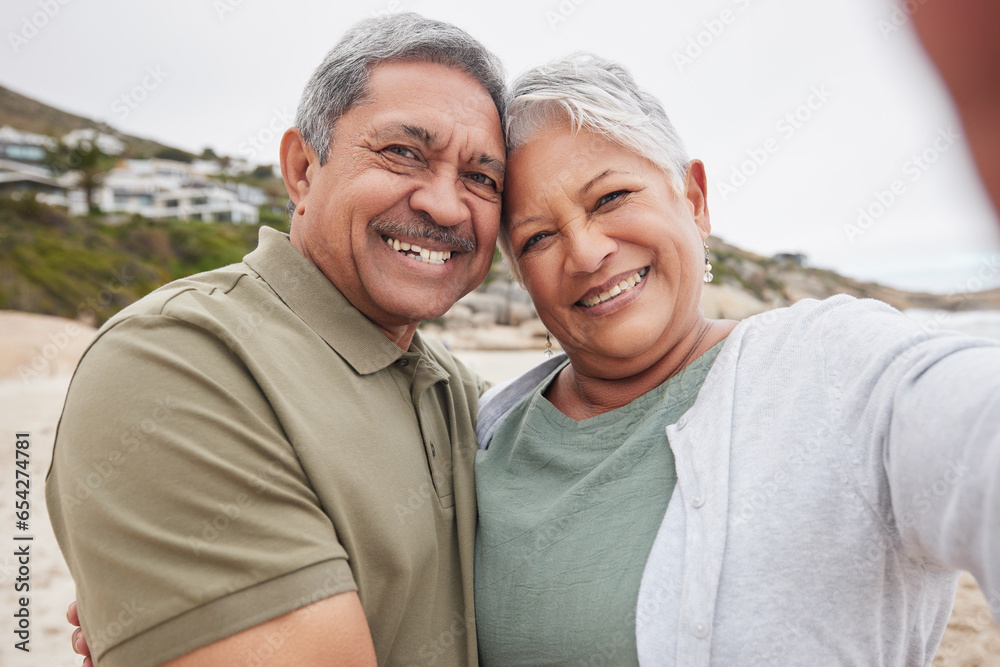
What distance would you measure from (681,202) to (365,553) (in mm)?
1530

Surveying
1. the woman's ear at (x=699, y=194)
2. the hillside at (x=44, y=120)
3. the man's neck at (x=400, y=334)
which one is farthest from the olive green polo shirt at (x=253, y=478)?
the hillside at (x=44, y=120)

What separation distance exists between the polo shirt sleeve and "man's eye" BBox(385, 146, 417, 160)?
0.98 m

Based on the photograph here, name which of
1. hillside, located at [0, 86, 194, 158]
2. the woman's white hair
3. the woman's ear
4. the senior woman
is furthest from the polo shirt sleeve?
hillside, located at [0, 86, 194, 158]

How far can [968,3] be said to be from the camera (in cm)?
35

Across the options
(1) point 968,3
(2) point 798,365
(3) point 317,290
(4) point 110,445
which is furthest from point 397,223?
(1) point 968,3

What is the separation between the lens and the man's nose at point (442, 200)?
229cm

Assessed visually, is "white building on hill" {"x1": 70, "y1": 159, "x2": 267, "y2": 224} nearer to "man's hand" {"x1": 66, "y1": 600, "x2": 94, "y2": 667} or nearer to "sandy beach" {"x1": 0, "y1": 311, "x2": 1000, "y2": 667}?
"sandy beach" {"x1": 0, "y1": 311, "x2": 1000, "y2": 667}

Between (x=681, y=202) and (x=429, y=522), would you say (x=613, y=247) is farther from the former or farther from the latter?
(x=429, y=522)

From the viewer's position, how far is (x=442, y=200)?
230 cm

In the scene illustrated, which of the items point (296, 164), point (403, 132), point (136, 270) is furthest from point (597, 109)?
→ point (136, 270)

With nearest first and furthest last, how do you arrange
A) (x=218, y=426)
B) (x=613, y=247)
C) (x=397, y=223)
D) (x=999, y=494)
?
(x=999, y=494) < (x=218, y=426) < (x=613, y=247) < (x=397, y=223)

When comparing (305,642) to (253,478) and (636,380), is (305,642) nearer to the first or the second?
(253,478)

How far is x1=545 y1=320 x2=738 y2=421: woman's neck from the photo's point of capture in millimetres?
2223

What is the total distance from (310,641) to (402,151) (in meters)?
1.59
